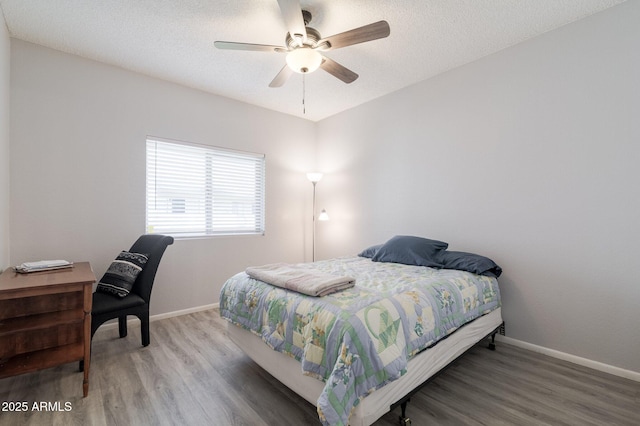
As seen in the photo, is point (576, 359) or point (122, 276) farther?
point (122, 276)

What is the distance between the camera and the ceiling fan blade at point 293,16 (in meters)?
1.68

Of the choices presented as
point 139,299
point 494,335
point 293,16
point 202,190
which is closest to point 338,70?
point 293,16

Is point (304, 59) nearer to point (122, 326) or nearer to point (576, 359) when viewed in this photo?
point (122, 326)

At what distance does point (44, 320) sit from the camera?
1.87 m

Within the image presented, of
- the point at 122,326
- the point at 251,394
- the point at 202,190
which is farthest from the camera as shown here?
the point at 202,190

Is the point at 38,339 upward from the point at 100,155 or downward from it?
downward

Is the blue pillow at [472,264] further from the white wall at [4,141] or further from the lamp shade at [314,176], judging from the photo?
the white wall at [4,141]

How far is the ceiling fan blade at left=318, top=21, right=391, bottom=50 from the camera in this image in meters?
1.83

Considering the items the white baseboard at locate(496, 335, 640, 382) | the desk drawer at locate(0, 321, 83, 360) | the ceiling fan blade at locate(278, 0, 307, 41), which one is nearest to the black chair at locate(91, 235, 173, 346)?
the desk drawer at locate(0, 321, 83, 360)

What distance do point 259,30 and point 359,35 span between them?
95 cm

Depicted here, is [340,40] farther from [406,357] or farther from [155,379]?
[155,379]

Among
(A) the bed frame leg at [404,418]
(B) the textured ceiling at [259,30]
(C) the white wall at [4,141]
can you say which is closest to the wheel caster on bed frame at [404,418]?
(A) the bed frame leg at [404,418]

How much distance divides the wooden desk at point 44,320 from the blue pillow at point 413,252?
8.17 feet

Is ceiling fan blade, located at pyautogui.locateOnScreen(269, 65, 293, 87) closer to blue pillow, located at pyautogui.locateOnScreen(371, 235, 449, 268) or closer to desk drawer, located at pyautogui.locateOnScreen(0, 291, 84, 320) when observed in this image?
blue pillow, located at pyautogui.locateOnScreen(371, 235, 449, 268)
